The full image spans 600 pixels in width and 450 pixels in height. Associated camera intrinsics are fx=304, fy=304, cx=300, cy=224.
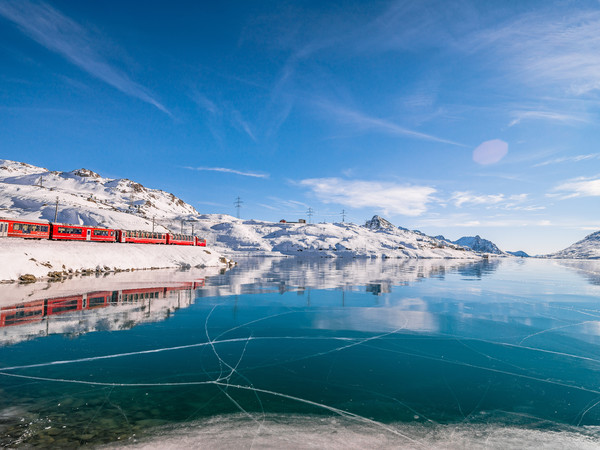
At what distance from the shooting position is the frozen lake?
6.79 metres

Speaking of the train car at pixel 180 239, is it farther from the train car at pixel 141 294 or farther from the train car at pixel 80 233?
the train car at pixel 141 294

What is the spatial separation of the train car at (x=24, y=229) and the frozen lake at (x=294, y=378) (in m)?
26.5

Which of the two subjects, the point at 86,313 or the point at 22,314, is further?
the point at 86,313

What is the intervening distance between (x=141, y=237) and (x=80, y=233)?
11.5m

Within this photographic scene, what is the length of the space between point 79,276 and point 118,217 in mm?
77208

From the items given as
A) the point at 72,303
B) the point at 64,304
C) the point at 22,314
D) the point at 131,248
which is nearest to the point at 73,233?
the point at 131,248

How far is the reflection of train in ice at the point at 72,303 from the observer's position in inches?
659

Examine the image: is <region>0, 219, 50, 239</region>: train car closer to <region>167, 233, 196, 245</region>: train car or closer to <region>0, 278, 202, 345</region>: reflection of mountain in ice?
<region>167, 233, 196, 245</region>: train car

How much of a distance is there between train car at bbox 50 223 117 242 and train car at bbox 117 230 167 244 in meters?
1.12

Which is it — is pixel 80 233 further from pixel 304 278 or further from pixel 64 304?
pixel 304 278

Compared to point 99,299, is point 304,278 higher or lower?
higher

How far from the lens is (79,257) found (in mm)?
39594

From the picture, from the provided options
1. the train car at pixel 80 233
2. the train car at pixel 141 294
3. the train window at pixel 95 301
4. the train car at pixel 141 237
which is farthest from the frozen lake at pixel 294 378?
the train car at pixel 141 237

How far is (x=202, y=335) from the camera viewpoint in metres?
14.5
